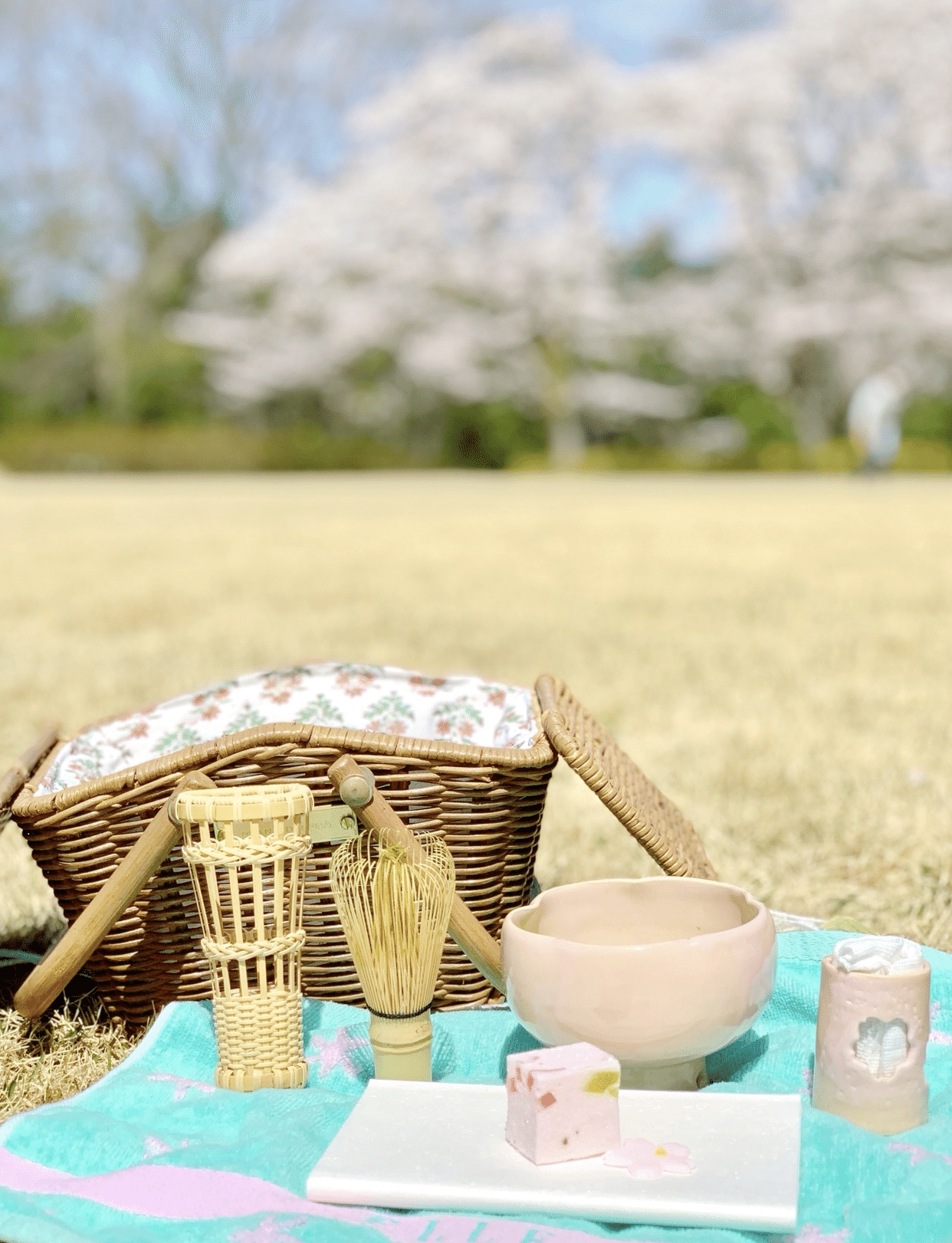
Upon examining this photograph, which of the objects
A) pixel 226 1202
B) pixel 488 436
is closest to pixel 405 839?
pixel 226 1202

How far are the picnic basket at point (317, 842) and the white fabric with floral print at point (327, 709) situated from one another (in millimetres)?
297

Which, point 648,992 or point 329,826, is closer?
point 648,992

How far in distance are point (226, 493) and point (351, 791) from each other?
51.9 feet

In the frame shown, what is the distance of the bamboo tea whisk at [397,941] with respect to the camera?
153cm

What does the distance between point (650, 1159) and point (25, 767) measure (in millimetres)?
1081

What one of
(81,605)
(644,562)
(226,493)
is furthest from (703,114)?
(81,605)

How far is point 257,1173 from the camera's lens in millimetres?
1375

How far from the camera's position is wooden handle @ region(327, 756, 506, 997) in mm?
1686

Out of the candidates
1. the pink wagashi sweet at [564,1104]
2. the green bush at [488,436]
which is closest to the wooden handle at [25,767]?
the pink wagashi sweet at [564,1104]

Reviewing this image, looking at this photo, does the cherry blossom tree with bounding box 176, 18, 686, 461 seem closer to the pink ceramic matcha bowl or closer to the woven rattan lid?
the woven rattan lid

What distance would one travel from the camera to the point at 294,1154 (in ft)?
4.63

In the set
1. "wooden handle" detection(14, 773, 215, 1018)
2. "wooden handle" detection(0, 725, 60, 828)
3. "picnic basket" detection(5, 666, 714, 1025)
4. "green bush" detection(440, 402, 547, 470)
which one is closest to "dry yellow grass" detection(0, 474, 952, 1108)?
"wooden handle" detection(0, 725, 60, 828)

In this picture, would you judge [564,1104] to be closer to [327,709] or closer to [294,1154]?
[294,1154]

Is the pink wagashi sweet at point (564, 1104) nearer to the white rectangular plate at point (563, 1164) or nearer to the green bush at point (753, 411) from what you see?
the white rectangular plate at point (563, 1164)
